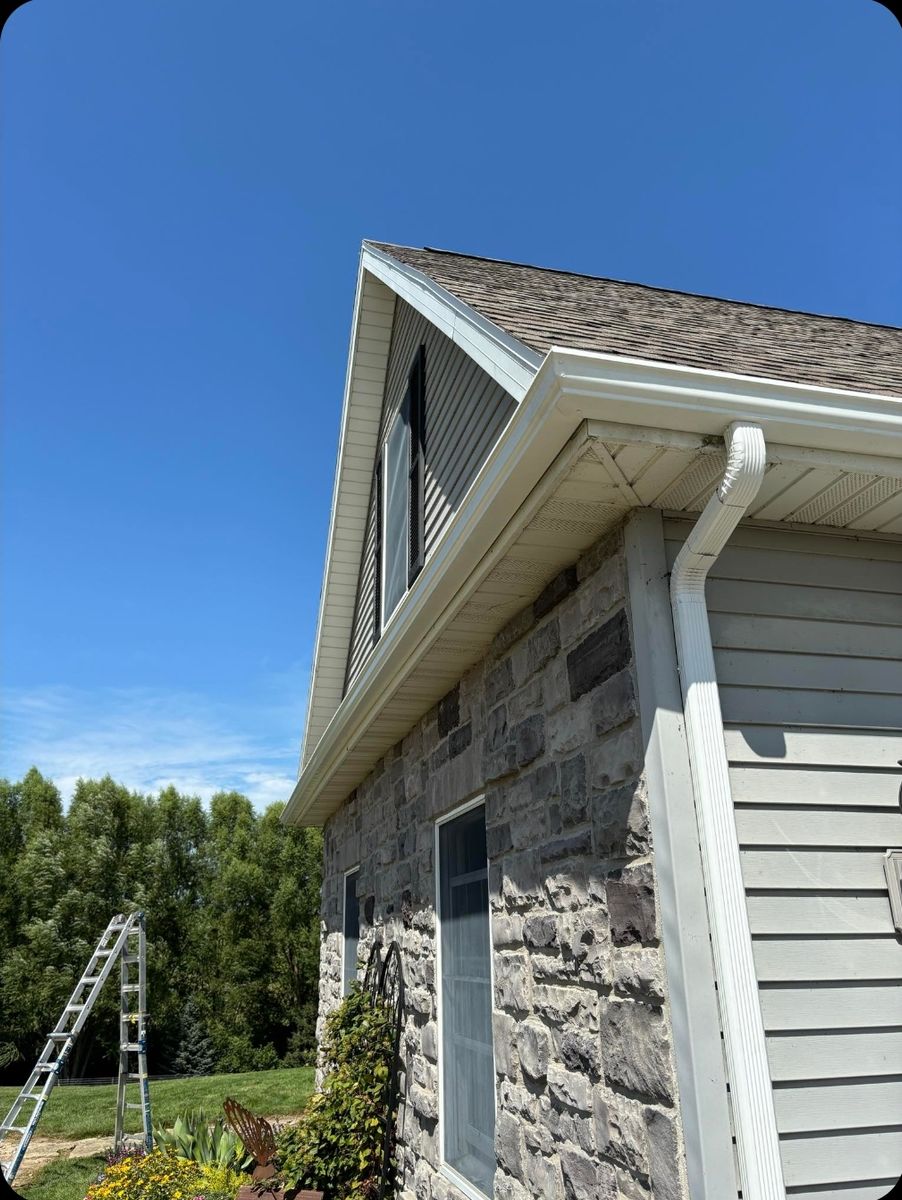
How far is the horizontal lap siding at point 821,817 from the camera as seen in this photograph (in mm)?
1992

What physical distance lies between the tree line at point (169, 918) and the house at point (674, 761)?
1558 centimetres

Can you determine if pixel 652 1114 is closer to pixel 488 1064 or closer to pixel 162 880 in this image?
pixel 488 1064

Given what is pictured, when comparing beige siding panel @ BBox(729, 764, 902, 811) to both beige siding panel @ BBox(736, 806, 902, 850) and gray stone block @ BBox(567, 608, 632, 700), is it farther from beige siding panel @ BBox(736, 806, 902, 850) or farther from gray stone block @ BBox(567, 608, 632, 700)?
gray stone block @ BBox(567, 608, 632, 700)

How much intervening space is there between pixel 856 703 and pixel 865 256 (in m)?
3.93

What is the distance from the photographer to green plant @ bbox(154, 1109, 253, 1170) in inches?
233

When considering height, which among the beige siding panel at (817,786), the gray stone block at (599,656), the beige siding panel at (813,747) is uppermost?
the gray stone block at (599,656)

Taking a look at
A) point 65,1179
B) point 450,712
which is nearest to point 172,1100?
point 65,1179

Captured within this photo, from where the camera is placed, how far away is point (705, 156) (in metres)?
5.79

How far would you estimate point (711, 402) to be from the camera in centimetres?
206

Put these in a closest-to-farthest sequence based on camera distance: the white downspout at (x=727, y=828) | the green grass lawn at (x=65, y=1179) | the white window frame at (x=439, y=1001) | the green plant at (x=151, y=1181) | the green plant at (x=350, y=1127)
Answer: the white downspout at (x=727, y=828), the white window frame at (x=439, y=1001), the green plant at (x=350, y=1127), the green plant at (x=151, y=1181), the green grass lawn at (x=65, y=1179)

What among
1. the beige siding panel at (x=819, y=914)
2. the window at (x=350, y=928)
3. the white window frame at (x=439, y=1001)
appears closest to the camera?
the beige siding panel at (x=819, y=914)

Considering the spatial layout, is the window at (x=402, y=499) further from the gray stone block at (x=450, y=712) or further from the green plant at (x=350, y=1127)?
the green plant at (x=350, y=1127)

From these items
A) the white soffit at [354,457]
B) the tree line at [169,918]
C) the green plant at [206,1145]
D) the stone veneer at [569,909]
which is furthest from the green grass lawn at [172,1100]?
the stone veneer at [569,909]

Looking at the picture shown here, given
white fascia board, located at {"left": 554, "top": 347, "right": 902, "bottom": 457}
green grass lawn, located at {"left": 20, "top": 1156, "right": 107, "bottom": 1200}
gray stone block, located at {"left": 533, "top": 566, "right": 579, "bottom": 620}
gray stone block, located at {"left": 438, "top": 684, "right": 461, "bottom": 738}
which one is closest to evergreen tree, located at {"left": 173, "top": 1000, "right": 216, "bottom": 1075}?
green grass lawn, located at {"left": 20, "top": 1156, "right": 107, "bottom": 1200}
